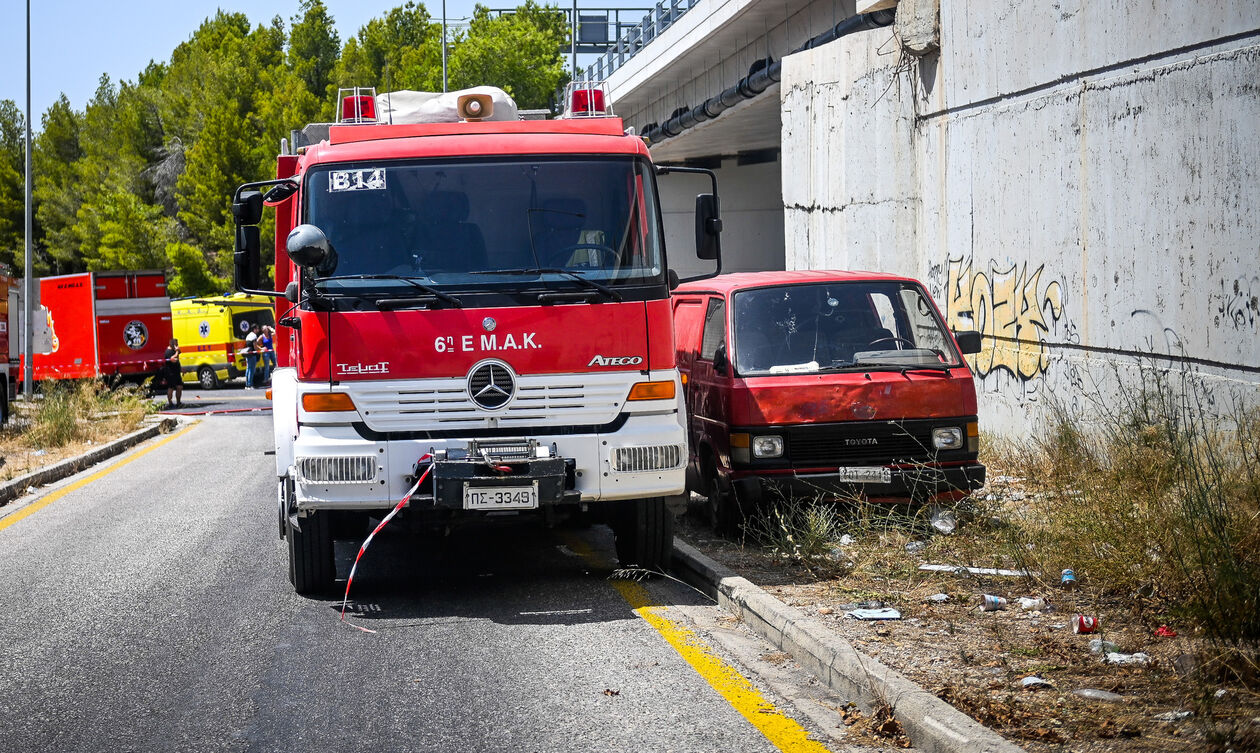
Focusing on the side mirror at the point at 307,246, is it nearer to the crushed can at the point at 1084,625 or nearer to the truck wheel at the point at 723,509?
the truck wheel at the point at 723,509

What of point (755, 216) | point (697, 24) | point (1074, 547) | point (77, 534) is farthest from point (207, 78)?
point (1074, 547)

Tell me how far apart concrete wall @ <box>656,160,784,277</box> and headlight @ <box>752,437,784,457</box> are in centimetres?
3381

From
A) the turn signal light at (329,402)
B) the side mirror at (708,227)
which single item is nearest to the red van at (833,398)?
the side mirror at (708,227)

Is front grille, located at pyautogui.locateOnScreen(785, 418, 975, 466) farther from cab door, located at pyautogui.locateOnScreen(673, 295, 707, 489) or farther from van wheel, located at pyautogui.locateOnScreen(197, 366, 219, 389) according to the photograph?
van wheel, located at pyautogui.locateOnScreen(197, 366, 219, 389)

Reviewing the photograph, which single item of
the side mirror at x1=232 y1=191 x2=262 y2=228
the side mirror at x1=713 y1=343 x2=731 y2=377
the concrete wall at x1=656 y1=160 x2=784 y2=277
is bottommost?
the side mirror at x1=713 y1=343 x2=731 y2=377

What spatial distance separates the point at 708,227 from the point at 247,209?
112 inches

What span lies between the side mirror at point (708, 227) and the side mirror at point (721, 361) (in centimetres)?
113

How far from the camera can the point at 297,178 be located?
26.0 ft

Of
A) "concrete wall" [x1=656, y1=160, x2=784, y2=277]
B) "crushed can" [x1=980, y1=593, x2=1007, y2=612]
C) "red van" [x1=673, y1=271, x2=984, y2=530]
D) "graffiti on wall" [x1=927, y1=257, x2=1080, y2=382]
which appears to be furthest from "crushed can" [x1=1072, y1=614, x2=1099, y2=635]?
"concrete wall" [x1=656, y1=160, x2=784, y2=277]

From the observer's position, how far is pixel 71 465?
15852mm

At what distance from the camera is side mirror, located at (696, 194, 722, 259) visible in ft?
27.0

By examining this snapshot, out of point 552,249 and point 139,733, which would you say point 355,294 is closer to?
point 552,249

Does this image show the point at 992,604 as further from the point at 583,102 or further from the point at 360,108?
the point at 360,108

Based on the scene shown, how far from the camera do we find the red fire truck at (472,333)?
7285 millimetres
